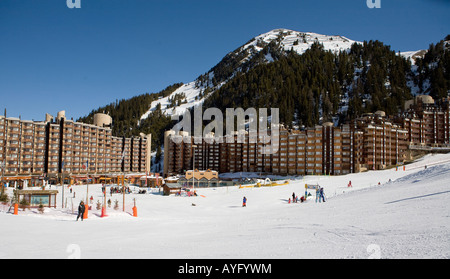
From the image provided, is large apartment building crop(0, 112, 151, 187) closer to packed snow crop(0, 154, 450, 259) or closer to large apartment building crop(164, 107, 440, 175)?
large apartment building crop(164, 107, 440, 175)

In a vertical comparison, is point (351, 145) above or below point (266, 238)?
above

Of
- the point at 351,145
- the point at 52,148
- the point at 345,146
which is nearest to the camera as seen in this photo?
the point at 351,145

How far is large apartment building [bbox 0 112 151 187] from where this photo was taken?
77.0 meters

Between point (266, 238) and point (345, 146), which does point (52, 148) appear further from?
point (266, 238)

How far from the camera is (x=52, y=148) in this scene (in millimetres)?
86875

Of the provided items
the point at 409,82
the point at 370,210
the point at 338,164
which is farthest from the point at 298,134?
the point at 409,82

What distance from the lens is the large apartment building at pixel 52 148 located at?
253 feet

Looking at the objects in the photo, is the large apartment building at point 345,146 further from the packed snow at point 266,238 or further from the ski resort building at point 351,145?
the packed snow at point 266,238

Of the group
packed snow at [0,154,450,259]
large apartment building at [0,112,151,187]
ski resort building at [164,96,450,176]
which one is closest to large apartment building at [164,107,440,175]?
ski resort building at [164,96,450,176]

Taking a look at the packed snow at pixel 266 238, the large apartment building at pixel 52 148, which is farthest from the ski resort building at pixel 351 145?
the packed snow at pixel 266 238

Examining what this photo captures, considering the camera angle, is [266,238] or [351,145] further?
[351,145]

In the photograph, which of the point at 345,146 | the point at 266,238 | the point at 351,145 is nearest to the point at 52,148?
the point at 345,146
